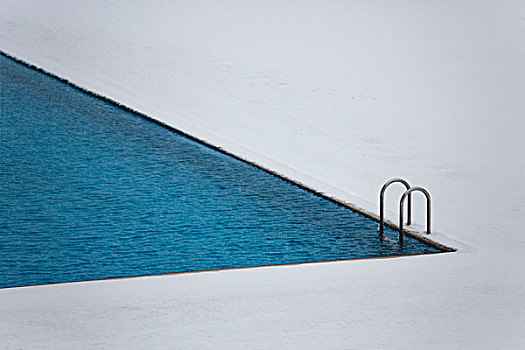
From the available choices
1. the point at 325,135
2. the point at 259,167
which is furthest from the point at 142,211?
the point at 325,135

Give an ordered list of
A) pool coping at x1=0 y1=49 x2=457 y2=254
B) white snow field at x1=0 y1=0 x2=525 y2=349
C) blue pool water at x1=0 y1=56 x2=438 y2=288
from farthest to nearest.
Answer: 1. pool coping at x1=0 y1=49 x2=457 y2=254
2. blue pool water at x1=0 y1=56 x2=438 y2=288
3. white snow field at x1=0 y1=0 x2=525 y2=349

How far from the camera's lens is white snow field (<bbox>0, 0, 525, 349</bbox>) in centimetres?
316

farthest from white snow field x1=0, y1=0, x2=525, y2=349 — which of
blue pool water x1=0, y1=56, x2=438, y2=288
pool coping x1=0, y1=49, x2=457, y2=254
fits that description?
blue pool water x1=0, y1=56, x2=438, y2=288

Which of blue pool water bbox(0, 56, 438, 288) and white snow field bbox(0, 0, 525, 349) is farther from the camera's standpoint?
blue pool water bbox(0, 56, 438, 288)

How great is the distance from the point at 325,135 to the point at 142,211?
1866 mm

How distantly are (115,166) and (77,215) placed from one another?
0.94 meters

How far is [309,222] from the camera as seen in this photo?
15.3 ft

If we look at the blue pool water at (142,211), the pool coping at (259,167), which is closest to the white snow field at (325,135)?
the pool coping at (259,167)

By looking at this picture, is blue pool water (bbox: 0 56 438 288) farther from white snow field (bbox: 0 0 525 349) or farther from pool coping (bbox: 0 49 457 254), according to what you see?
white snow field (bbox: 0 0 525 349)

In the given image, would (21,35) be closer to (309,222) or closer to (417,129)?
(417,129)

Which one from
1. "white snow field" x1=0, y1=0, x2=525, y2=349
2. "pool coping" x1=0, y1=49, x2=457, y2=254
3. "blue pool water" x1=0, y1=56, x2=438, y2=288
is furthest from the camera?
"pool coping" x1=0, y1=49, x2=457, y2=254

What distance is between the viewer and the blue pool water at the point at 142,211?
13.5 ft

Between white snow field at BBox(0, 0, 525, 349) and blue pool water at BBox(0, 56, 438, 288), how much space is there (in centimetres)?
23

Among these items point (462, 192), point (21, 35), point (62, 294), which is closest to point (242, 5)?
point (21, 35)
